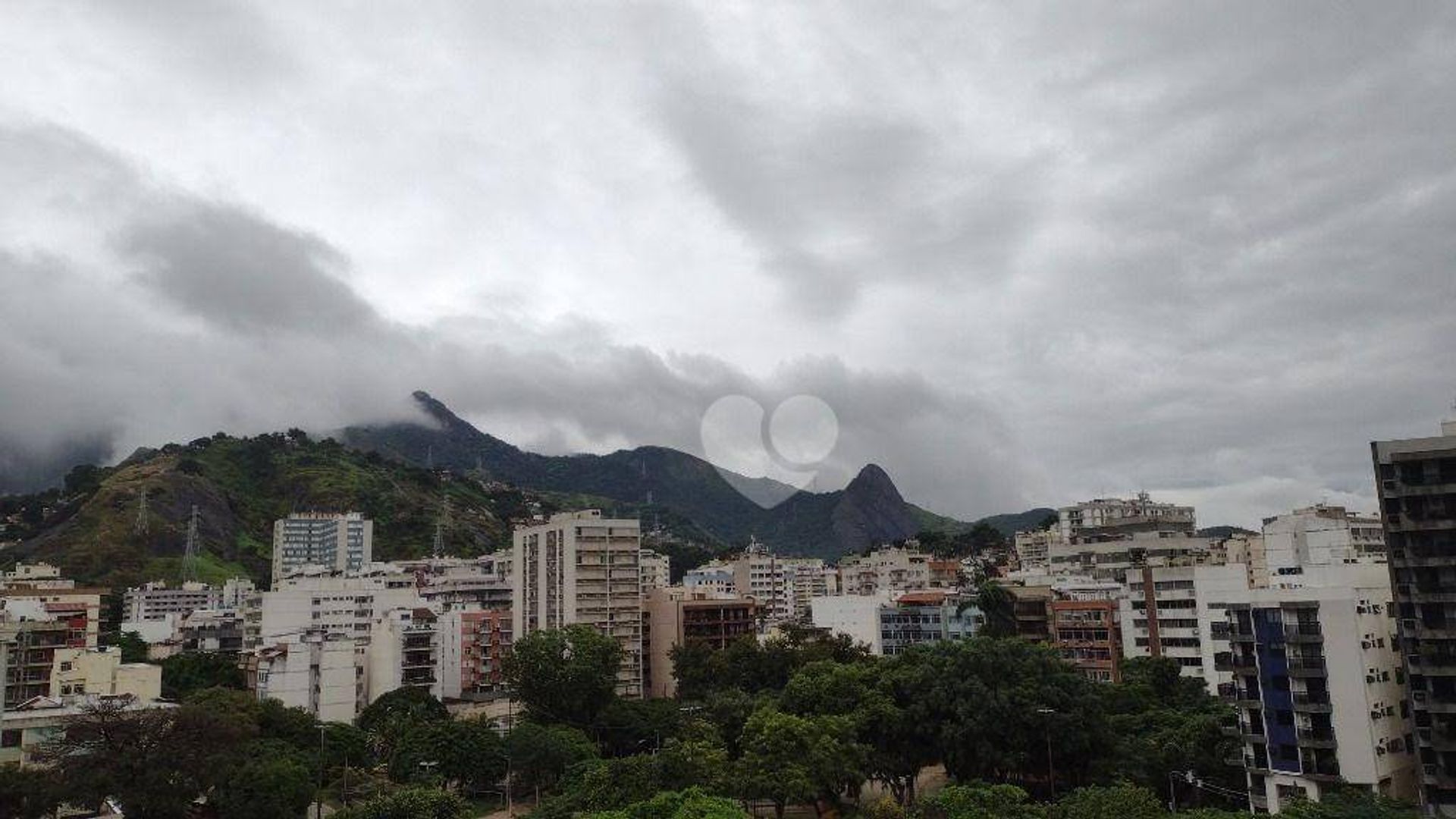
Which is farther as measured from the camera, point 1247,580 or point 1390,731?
point 1247,580

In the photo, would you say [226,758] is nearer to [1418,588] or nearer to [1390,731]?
[1390,731]

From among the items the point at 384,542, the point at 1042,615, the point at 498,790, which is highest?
the point at 384,542

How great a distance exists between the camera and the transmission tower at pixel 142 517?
5423 inches

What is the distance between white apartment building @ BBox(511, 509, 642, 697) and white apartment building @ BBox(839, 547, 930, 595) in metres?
39.4

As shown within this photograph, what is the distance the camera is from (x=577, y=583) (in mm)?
83188

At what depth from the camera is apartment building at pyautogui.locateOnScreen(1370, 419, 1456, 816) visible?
4291cm

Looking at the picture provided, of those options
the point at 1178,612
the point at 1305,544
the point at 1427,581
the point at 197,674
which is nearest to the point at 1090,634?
the point at 1178,612

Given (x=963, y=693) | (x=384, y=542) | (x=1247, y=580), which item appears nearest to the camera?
(x=963, y=693)

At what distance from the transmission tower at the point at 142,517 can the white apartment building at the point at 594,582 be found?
80.4 m

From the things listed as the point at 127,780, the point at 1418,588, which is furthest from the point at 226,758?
the point at 1418,588

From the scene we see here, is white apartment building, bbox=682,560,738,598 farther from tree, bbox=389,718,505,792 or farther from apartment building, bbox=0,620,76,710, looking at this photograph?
→ apartment building, bbox=0,620,76,710

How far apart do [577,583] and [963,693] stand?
43.0 m

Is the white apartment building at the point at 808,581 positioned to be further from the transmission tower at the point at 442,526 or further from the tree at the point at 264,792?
the tree at the point at 264,792

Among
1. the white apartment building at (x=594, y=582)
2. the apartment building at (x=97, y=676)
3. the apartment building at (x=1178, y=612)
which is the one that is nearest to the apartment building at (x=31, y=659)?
the apartment building at (x=97, y=676)
